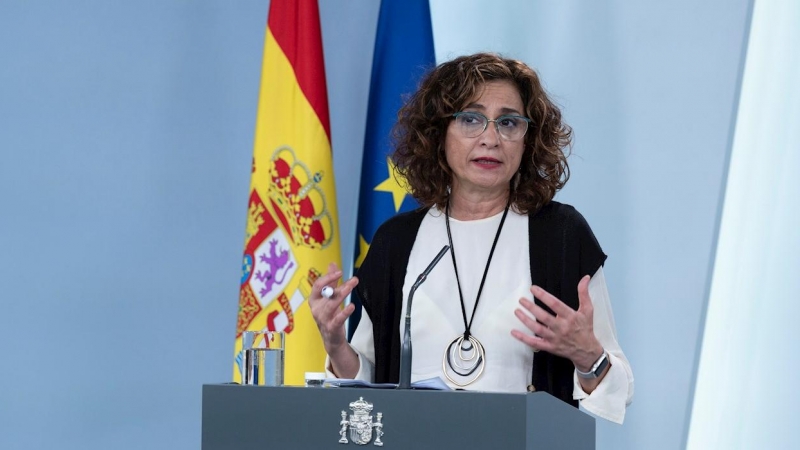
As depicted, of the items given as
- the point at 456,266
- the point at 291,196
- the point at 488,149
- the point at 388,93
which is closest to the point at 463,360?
the point at 456,266

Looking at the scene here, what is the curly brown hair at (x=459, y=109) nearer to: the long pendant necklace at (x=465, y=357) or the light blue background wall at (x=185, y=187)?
the long pendant necklace at (x=465, y=357)

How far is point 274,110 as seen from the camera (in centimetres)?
342

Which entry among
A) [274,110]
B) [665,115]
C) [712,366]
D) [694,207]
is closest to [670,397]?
[712,366]

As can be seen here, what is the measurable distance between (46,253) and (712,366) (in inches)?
86.8

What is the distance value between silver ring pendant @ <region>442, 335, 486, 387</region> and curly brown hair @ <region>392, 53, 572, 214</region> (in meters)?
0.35

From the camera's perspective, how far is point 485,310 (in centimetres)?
221

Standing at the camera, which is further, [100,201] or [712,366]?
[100,201]

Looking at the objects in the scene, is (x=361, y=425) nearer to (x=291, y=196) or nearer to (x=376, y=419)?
(x=376, y=419)

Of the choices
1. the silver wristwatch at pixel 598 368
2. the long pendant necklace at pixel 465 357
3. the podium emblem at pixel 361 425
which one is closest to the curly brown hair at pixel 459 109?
the long pendant necklace at pixel 465 357

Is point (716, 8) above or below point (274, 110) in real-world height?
above

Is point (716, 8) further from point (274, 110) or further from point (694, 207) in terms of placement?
point (274, 110)

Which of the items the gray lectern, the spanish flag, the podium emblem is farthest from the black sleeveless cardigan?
the spanish flag

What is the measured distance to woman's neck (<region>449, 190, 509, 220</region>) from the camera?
2365 mm

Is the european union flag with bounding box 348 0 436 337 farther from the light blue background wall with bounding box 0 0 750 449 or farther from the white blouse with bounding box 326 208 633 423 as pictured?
the white blouse with bounding box 326 208 633 423
